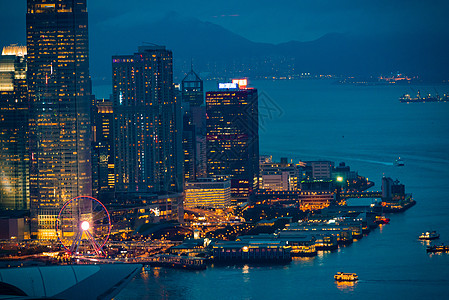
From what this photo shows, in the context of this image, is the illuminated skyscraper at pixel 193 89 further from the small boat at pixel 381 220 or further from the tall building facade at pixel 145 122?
the small boat at pixel 381 220

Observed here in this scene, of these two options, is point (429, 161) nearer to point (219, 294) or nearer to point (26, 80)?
point (26, 80)

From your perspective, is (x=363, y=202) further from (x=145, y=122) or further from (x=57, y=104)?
(x=57, y=104)

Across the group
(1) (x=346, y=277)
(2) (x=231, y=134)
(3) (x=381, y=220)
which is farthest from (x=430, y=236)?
(2) (x=231, y=134)

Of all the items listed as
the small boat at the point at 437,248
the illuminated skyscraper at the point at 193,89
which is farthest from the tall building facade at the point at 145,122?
the small boat at the point at 437,248

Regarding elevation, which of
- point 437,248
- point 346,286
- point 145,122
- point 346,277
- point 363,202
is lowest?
point 346,286

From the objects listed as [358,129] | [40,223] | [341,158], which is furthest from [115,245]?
→ [358,129]
